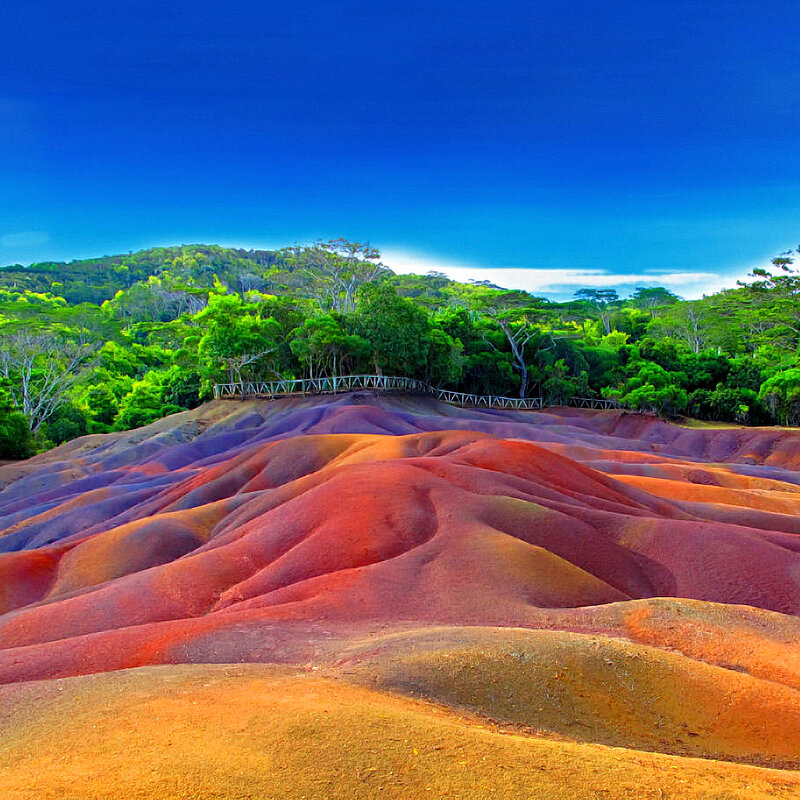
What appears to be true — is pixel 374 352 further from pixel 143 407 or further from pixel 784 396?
A: pixel 784 396

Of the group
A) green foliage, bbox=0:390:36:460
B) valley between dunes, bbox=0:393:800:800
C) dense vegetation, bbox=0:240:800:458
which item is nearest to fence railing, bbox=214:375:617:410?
dense vegetation, bbox=0:240:800:458

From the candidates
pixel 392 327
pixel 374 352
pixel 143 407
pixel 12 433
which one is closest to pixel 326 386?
pixel 374 352

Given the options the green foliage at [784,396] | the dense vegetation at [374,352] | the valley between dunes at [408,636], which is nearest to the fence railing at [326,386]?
the dense vegetation at [374,352]

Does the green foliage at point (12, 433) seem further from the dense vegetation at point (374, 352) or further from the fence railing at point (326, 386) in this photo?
the fence railing at point (326, 386)

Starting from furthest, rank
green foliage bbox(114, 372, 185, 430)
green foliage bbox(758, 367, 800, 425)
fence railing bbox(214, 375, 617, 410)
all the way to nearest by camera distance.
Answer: green foliage bbox(114, 372, 185, 430)
fence railing bbox(214, 375, 617, 410)
green foliage bbox(758, 367, 800, 425)

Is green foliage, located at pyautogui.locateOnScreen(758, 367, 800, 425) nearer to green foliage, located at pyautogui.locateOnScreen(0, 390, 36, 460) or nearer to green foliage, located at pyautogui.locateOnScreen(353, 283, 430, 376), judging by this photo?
green foliage, located at pyautogui.locateOnScreen(353, 283, 430, 376)
